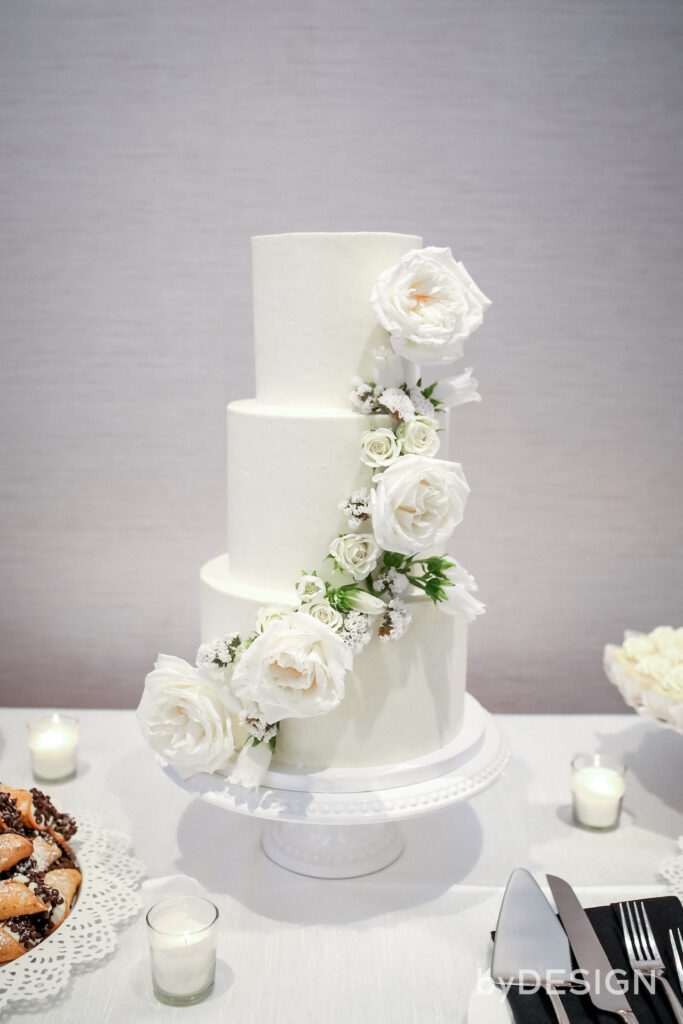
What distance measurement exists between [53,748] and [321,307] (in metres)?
0.91

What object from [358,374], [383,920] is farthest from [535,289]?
[383,920]

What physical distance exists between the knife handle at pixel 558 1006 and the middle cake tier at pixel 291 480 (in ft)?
1.94

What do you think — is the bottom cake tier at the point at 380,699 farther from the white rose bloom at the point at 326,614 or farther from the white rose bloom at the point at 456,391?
the white rose bloom at the point at 456,391

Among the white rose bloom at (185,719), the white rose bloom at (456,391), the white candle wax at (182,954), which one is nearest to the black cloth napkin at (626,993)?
the white candle wax at (182,954)

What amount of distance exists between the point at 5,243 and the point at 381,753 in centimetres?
133

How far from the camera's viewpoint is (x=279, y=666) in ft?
3.44

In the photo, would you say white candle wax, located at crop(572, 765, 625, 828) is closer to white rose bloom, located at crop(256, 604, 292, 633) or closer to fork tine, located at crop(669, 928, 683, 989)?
fork tine, located at crop(669, 928, 683, 989)

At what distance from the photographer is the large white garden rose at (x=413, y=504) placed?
1.05 metres

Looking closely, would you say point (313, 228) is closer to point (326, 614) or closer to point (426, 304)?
point (426, 304)

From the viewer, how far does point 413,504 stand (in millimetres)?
1049

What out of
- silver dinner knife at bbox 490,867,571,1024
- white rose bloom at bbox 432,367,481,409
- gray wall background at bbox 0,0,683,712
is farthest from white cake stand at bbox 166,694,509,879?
gray wall background at bbox 0,0,683,712

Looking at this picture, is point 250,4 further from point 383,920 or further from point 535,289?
point 383,920

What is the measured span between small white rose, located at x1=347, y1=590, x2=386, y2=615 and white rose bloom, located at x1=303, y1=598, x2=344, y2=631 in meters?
0.02

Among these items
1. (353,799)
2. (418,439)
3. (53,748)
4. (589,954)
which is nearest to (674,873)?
(589,954)
